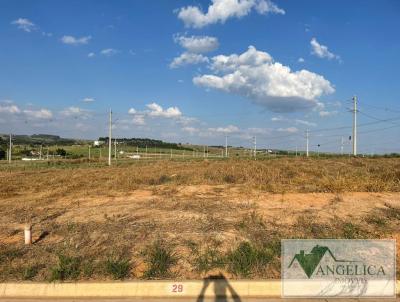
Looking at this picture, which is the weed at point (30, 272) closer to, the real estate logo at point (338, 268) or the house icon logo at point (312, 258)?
the real estate logo at point (338, 268)

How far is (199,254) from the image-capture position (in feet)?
26.2

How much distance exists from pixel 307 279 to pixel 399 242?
2.53m

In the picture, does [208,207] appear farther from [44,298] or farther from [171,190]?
[44,298]

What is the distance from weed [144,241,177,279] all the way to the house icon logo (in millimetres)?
2090

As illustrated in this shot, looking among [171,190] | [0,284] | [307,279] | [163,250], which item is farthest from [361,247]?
[171,190]

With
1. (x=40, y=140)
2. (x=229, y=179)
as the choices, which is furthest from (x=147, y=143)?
(x=229, y=179)

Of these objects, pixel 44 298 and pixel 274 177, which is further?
pixel 274 177

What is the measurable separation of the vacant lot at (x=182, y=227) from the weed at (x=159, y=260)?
2 centimetres

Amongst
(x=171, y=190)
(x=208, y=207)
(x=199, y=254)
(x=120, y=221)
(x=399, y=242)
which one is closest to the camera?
(x=199, y=254)

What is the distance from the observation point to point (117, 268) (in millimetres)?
7320

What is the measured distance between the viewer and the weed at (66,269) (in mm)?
7129

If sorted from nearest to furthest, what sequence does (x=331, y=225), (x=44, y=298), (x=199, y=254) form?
(x=44, y=298) → (x=199, y=254) → (x=331, y=225)

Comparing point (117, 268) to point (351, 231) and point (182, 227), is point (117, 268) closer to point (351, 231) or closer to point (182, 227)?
point (182, 227)

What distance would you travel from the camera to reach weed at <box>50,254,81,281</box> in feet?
23.4
